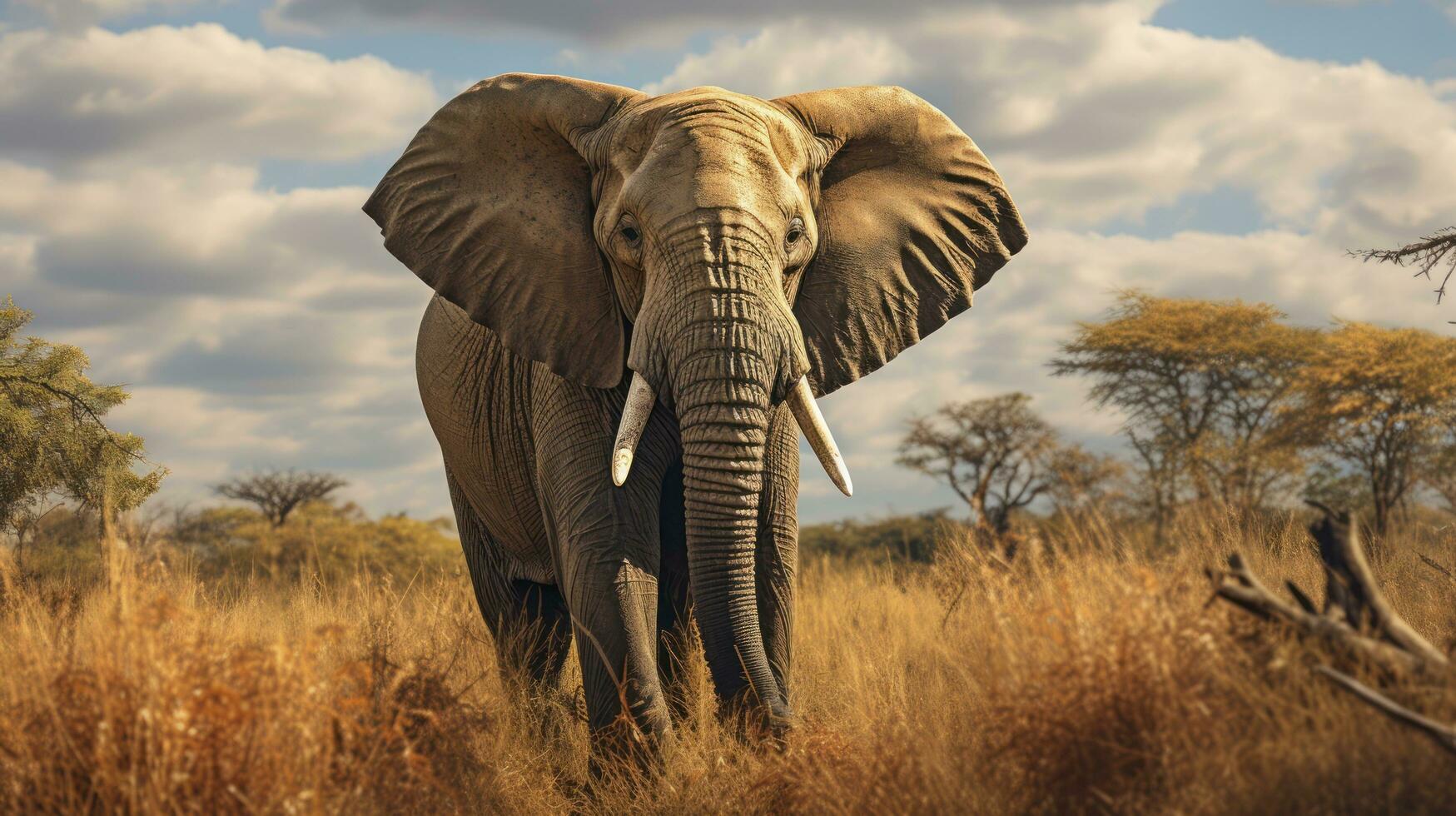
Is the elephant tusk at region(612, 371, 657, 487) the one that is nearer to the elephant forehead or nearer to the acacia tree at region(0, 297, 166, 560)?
the elephant forehead

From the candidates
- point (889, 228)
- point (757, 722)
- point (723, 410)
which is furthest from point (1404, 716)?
point (889, 228)

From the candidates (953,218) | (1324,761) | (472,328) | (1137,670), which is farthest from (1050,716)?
(472,328)

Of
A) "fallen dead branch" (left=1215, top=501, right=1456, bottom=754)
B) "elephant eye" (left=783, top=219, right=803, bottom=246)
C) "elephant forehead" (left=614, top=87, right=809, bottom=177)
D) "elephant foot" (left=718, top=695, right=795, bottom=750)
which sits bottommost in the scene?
"elephant foot" (left=718, top=695, right=795, bottom=750)

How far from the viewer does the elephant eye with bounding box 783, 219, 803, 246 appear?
631cm

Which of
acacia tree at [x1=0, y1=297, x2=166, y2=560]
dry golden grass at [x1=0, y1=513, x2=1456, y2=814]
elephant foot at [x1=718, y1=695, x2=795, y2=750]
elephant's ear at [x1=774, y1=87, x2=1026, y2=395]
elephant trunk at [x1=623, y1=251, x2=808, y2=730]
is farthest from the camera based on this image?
acacia tree at [x1=0, y1=297, x2=166, y2=560]

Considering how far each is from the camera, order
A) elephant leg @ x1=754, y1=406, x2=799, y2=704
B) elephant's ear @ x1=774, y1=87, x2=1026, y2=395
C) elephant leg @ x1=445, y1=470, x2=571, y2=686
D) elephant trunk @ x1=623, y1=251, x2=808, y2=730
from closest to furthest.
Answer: elephant trunk @ x1=623, y1=251, x2=808, y2=730, elephant leg @ x1=754, y1=406, x2=799, y2=704, elephant's ear @ x1=774, y1=87, x2=1026, y2=395, elephant leg @ x1=445, y1=470, x2=571, y2=686

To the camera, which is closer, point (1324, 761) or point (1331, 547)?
point (1324, 761)

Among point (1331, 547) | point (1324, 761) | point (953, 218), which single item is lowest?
point (1324, 761)

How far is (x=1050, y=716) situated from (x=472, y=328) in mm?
4921

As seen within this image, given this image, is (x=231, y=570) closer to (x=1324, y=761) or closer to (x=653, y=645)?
(x=653, y=645)

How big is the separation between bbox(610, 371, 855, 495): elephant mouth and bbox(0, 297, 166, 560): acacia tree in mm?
11474

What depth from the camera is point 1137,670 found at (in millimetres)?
4172

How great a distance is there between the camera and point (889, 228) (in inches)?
283

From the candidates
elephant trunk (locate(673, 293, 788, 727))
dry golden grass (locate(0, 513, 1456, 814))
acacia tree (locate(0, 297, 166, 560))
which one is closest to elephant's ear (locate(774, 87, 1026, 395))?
elephant trunk (locate(673, 293, 788, 727))
